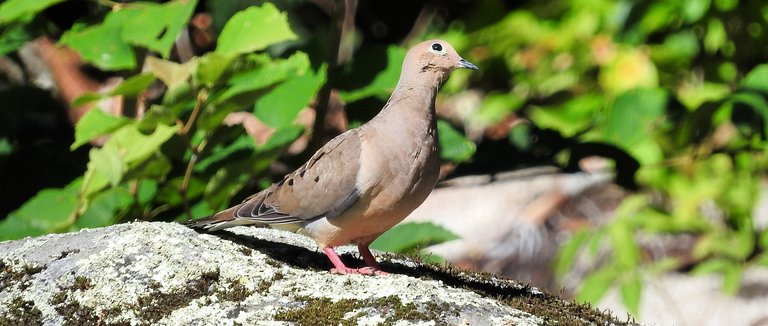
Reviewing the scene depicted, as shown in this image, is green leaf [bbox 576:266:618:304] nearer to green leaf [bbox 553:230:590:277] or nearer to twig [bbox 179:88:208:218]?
green leaf [bbox 553:230:590:277]

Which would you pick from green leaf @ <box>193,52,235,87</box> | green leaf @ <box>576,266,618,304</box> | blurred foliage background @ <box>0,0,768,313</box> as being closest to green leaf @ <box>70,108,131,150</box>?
blurred foliage background @ <box>0,0,768,313</box>

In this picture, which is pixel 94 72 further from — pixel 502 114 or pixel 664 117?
pixel 664 117

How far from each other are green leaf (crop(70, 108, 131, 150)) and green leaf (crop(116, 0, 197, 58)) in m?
0.32

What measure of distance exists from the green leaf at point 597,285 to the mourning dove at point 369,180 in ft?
8.71

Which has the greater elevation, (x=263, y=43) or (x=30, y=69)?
(x=263, y=43)

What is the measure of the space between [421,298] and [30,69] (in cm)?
404

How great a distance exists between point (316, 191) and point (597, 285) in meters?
2.98

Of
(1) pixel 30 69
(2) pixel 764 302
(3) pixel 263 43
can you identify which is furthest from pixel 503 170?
(1) pixel 30 69

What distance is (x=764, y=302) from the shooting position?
6.93 metres

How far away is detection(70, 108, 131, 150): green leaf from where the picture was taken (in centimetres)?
454

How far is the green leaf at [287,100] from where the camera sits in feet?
15.5

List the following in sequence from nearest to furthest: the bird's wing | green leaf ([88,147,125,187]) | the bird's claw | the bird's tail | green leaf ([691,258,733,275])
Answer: the bird's claw → the bird's wing → the bird's tail → green leaf ([88,147,125,187]) → green leaf ([691,258,733,275])

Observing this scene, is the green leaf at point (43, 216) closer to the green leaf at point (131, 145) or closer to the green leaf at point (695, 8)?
the green leaf at point (131, 145)

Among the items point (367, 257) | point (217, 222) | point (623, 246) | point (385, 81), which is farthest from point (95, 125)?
point (623, 246)
